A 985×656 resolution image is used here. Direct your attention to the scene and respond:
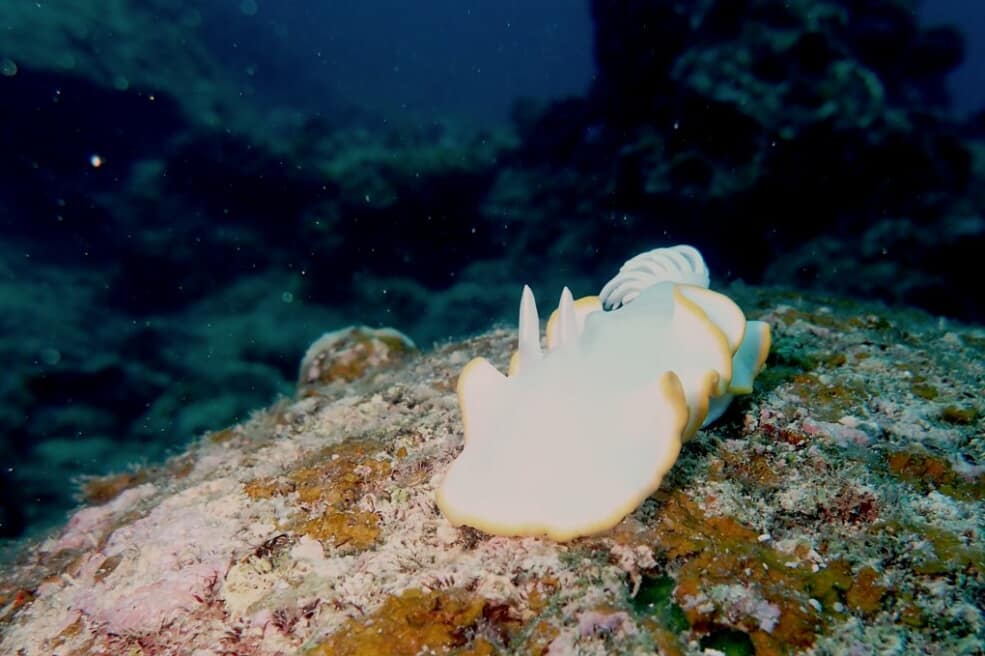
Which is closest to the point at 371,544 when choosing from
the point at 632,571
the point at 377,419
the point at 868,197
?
the point at 632,571

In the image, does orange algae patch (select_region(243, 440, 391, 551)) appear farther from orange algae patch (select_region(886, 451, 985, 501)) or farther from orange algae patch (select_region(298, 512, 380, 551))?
orange algae patch (select_region(886, 451, 985, 501))

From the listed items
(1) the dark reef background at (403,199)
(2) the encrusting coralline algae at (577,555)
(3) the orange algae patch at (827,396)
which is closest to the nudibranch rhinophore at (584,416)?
(2) the encrusting coralline algae at (577,555)

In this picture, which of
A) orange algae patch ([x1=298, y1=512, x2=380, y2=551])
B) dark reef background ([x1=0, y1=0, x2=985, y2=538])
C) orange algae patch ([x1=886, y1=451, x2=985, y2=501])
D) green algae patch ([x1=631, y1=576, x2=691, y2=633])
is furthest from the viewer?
dark reef background ([x1=0, y1=0, x2=985, y2=538])

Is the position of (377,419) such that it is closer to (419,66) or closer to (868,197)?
(868,197)

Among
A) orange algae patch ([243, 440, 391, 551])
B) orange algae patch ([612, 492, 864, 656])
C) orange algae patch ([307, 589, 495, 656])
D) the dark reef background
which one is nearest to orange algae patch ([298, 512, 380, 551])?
orange algae patch ([243, 440, 391, 551])

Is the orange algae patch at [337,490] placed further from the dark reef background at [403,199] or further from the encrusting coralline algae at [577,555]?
the dark reef background at [403,199]

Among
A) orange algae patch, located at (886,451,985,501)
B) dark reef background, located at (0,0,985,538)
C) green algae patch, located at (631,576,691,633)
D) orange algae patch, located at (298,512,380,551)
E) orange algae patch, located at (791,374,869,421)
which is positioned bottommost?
green algae patch, located at (631,576,691,633)
